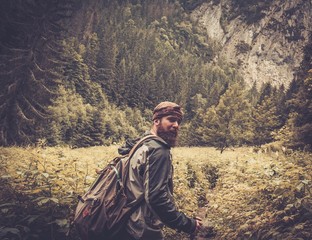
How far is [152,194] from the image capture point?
2785mm

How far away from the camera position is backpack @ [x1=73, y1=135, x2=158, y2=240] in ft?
9.25

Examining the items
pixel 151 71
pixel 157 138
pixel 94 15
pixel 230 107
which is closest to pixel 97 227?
pixel 157 138

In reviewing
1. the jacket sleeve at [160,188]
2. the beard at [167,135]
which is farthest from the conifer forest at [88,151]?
the beard at [167,135]

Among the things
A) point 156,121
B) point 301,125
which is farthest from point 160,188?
point 301,125

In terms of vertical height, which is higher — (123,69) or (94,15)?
(94,15)

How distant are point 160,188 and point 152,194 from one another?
9 centimetres

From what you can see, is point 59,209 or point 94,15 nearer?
point 59,209

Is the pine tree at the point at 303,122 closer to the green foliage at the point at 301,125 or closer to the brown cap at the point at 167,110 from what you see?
the green foliage at the point at 301,125

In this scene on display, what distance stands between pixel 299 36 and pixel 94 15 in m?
142

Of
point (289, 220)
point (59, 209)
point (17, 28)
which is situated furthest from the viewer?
point (17, 28)

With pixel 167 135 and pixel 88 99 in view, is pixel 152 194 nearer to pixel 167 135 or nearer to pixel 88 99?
pixel 167 135

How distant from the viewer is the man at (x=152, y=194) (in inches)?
110

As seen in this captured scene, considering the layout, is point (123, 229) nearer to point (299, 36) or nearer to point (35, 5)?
point (35, 5)

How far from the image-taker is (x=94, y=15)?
129m
